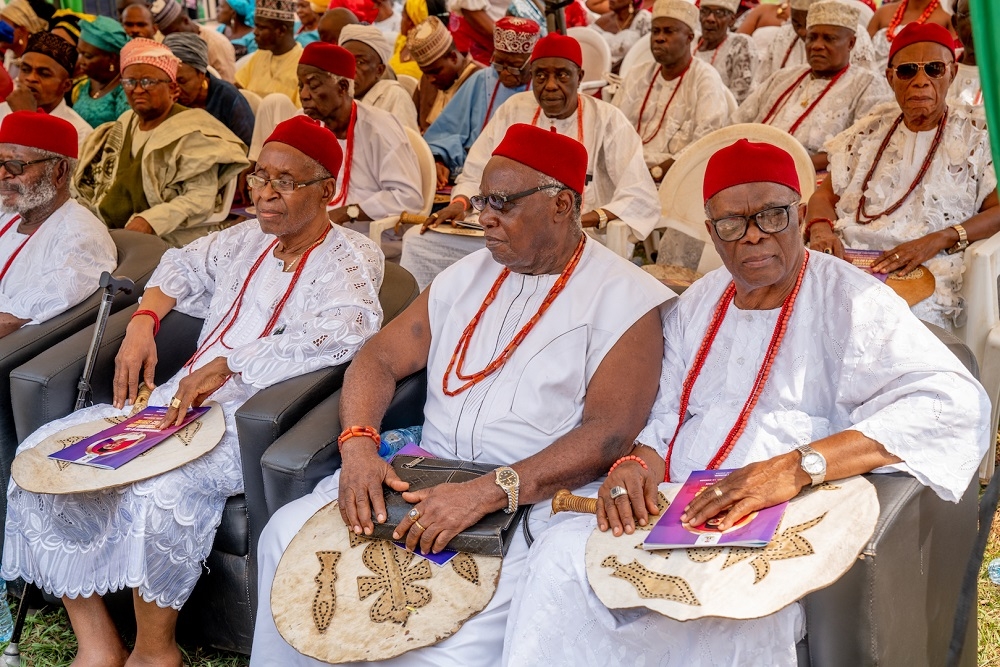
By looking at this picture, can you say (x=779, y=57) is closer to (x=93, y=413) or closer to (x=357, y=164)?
(x=357, y=164)

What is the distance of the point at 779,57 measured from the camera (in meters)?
7.13

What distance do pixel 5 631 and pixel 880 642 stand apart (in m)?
2.63

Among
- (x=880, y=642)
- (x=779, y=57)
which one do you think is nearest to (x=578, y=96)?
(x=779, y=57)

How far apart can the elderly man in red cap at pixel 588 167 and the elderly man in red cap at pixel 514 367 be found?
1.98 m

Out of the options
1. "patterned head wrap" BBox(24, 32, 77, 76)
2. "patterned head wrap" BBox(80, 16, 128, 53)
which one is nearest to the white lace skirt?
"patterned head wrap" BBox(24, 32, 77, 76)

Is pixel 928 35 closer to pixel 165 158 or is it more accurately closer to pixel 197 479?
pixel 197 479

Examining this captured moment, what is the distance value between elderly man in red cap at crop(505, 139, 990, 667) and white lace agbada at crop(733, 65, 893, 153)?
317cm

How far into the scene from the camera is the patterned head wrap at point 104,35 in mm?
7031

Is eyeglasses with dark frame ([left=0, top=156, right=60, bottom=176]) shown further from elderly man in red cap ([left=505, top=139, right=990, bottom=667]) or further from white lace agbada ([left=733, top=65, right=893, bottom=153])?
white lace agbada ([left=733, top=65, right=893, bottom=153])

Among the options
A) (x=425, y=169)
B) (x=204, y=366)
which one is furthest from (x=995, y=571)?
(x=425, y=169)

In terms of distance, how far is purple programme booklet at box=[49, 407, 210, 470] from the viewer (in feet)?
9.63

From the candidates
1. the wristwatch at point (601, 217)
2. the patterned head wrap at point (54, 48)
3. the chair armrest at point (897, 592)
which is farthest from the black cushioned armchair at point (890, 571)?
the patterned head wrap at point (54, 48)

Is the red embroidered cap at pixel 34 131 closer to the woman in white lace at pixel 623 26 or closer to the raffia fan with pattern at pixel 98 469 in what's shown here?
the raffia fan with pattern at pixel 98 469

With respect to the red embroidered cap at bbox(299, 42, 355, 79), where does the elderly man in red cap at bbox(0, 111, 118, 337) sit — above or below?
below
